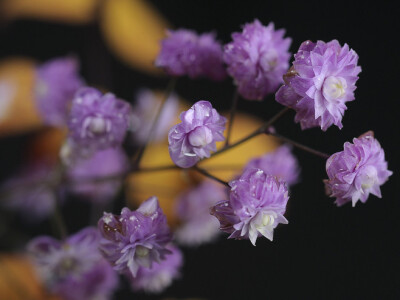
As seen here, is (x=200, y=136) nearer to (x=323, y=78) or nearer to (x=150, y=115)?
(x=323, y=78)

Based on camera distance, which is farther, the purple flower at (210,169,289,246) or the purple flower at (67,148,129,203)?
the purple flower at (67,148,129,203)

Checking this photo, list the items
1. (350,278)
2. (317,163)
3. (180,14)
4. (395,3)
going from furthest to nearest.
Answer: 1. (180,14)
2. (395,3)
3. (317,163)
4. (350,278)

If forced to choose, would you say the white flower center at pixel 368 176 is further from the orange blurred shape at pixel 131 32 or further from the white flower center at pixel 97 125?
the orange blurred shape at pixel 131 32

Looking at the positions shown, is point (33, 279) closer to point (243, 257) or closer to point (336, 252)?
point (243, 257)

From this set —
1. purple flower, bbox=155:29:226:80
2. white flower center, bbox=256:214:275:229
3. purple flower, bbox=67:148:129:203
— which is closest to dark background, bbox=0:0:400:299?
purple flower, bbox=67:148:129:203

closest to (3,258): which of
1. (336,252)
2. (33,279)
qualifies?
(33,279)

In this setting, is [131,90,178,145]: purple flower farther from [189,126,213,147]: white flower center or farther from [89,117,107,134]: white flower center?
[189,126,213,147]: white flower center
